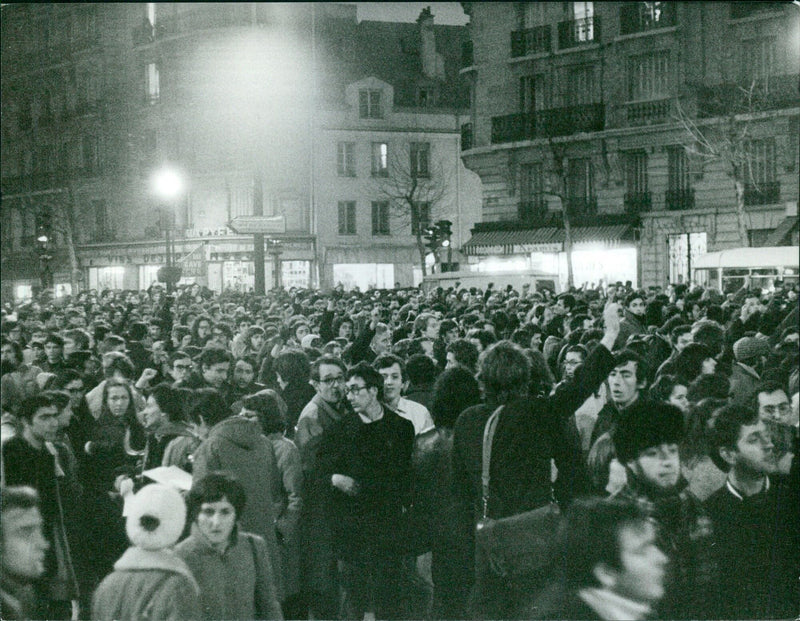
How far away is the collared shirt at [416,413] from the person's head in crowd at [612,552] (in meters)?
2.34

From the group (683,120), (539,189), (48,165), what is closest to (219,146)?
(539,189)

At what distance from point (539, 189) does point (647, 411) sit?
94.8 feet

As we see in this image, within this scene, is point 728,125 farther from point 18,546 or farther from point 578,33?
point 18,546

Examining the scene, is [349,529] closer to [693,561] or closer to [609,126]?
[693,561]

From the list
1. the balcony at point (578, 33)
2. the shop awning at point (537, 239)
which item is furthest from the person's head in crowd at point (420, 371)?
the shop awning at point (537, 239)

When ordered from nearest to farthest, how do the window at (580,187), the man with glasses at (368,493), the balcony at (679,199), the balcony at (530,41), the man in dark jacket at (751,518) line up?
the man in dark jacket at (751,518), the man with glasses at (368,493), the balcony at (679,199), the balcony at (530,41), the window at (580,187)

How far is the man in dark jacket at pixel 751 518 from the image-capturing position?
4449 mm

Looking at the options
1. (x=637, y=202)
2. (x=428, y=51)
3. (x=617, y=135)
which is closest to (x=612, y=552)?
(x=617, y=135)

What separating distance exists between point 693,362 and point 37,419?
13.0 ft

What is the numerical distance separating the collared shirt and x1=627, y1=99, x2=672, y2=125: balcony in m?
22.2

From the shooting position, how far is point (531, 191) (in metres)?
33.0

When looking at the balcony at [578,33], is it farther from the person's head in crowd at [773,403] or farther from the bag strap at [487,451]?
the bag strap at [487,451]

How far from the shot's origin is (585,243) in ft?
103

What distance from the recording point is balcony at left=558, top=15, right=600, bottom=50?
2925 cm
